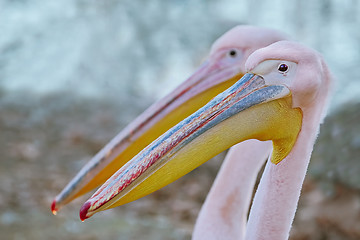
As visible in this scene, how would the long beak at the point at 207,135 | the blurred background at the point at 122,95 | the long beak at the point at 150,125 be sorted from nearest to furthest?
the long beak at the point at 207,135
the long beak at the point at 150,125
the blurred background at the point at 122,95

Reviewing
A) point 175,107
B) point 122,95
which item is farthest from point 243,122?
point 122,95

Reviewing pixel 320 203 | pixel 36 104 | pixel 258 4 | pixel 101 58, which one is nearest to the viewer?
pixel 320 203

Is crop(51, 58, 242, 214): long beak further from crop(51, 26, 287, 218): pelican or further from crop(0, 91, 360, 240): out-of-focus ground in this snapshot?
crop(0, 91, 360, 240): out-of-focus ground

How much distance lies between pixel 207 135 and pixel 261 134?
6.8 inches

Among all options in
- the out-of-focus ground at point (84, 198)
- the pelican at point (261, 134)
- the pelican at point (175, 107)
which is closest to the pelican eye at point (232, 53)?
the pelican at point (175, 107)

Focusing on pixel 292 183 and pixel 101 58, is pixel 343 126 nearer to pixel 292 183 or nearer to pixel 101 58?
pixel 292 183

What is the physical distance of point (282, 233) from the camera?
1.51 m

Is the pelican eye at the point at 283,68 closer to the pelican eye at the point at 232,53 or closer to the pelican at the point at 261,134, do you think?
the pelican at the point at 261,134

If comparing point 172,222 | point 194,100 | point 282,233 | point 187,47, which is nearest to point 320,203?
point 172,222

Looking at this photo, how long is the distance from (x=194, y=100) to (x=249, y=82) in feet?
2.32

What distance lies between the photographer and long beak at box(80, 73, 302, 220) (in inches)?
53.4

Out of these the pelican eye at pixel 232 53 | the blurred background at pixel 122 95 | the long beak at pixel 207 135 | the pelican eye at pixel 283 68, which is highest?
the blurred background at pixel 122 95

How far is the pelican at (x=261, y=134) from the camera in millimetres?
1367

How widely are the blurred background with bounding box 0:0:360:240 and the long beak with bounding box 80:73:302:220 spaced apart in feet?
7.01
